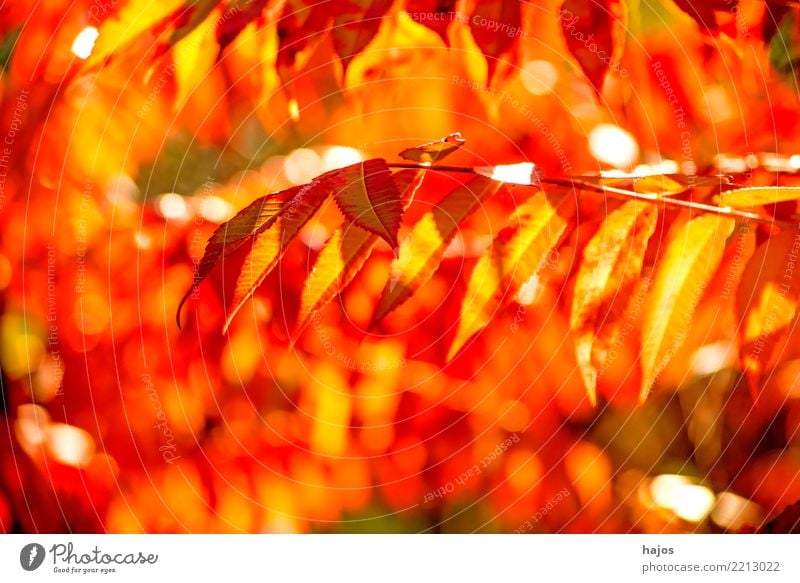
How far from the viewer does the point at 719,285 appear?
339 millimetres

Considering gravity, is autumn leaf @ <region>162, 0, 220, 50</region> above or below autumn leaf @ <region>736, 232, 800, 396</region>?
above

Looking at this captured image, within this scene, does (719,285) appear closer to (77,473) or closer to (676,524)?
(676,524)

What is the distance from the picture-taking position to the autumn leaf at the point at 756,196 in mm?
316

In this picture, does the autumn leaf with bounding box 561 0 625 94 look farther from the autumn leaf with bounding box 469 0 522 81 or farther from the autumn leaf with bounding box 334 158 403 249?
the autumn leaf with bounding box 334 158 403 249

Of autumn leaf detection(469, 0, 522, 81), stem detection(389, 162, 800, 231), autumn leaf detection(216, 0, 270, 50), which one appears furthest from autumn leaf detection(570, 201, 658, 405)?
autumn leaf detection(216, 0, 270, 50)

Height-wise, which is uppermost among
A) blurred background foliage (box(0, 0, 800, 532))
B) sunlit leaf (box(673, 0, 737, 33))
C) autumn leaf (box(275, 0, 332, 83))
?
sunlit leaf (box(673, 0, 737, 33))

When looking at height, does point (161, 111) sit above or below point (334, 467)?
above

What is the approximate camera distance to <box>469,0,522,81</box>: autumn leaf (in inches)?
13.1

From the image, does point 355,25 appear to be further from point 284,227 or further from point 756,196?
point 756,196

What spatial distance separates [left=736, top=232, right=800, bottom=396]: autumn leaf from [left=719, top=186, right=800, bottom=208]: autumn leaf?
0.09 feet

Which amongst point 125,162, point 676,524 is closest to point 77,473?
point 125,162

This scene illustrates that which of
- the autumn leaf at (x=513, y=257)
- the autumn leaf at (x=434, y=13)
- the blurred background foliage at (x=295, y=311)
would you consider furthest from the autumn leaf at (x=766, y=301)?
the autumn leaf at (x=434, y=13)

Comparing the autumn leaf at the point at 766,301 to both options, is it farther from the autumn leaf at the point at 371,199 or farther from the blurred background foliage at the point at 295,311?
the autumn leaf at the point at 371,199

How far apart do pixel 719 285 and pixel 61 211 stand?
377 mm
